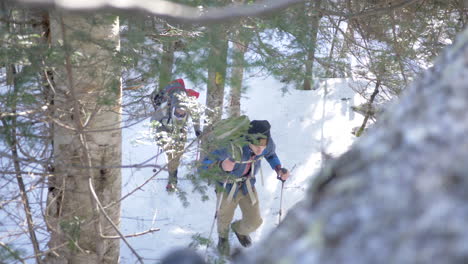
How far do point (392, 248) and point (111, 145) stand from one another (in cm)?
353

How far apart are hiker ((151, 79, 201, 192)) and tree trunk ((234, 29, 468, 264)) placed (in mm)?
3274

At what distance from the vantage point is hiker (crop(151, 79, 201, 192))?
4309mm

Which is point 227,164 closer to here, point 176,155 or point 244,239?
point 176,155

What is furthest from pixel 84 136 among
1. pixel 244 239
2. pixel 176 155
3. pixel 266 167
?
pixel 266 167

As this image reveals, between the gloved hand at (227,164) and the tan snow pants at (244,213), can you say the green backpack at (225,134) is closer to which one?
the gloved hand at (227,164)

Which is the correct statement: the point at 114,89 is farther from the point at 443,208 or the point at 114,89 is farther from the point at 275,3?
the point at 443,208

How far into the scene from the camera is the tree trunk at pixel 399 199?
0.46 m

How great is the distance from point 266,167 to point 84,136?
263 inches

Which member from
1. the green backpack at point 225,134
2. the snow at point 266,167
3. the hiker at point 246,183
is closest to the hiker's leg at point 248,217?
the hiker at point 246,183

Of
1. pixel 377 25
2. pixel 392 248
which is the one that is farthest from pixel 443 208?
pixel 377 25

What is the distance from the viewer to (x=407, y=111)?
2.01ft

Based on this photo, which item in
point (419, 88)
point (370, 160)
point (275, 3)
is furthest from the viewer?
point (275, 3)

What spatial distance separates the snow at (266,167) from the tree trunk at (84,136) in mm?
1356

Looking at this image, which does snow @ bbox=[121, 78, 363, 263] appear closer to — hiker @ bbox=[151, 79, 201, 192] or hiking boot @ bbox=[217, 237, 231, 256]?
hiker @ bbox=[151, 79, 201, 192]
